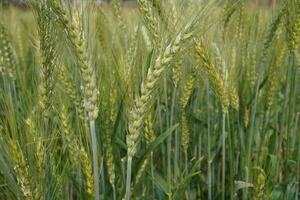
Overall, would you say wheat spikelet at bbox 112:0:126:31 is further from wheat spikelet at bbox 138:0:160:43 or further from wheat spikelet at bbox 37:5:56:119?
wheat spikelet at bbox 37:5:56:119

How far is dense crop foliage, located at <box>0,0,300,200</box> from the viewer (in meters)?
0.95

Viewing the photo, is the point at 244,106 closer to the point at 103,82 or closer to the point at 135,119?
the point at 103,82

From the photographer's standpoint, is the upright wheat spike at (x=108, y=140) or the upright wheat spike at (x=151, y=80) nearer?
the upright wheat spike at (x=151, y=80)

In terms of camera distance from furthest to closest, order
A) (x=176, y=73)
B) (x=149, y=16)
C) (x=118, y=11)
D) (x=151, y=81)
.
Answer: (x=118, y=11) < (x=176, y=73) < (x=149, y=16) < (x=151, y=81)

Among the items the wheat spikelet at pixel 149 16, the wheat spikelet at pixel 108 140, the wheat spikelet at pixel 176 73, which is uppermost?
the wheat spikelet at pixel 149 16

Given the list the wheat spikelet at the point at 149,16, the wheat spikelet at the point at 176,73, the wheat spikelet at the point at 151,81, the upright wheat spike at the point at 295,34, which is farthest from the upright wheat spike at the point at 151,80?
the upright wheat spike at the point at 295,34

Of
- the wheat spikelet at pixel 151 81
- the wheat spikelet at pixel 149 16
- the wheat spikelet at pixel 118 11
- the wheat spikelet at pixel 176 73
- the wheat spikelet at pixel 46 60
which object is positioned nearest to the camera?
the wheat spikelet at pixel 151 81

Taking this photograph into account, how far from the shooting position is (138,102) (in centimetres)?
91

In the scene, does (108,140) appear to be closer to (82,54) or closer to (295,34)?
(82,54)

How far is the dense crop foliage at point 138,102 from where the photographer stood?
37.2 inches

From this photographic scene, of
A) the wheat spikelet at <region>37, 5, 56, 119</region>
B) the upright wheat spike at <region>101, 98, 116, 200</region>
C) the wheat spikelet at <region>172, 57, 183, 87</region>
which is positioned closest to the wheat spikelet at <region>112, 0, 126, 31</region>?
the wheat spikelet at <region>172, 57, 183, 87</region>

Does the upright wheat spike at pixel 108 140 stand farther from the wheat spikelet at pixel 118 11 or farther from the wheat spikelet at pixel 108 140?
the wheat spikelet at pixel 118 11

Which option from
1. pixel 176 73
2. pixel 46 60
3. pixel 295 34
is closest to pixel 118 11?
pixel 176 73

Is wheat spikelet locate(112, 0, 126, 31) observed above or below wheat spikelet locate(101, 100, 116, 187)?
above
